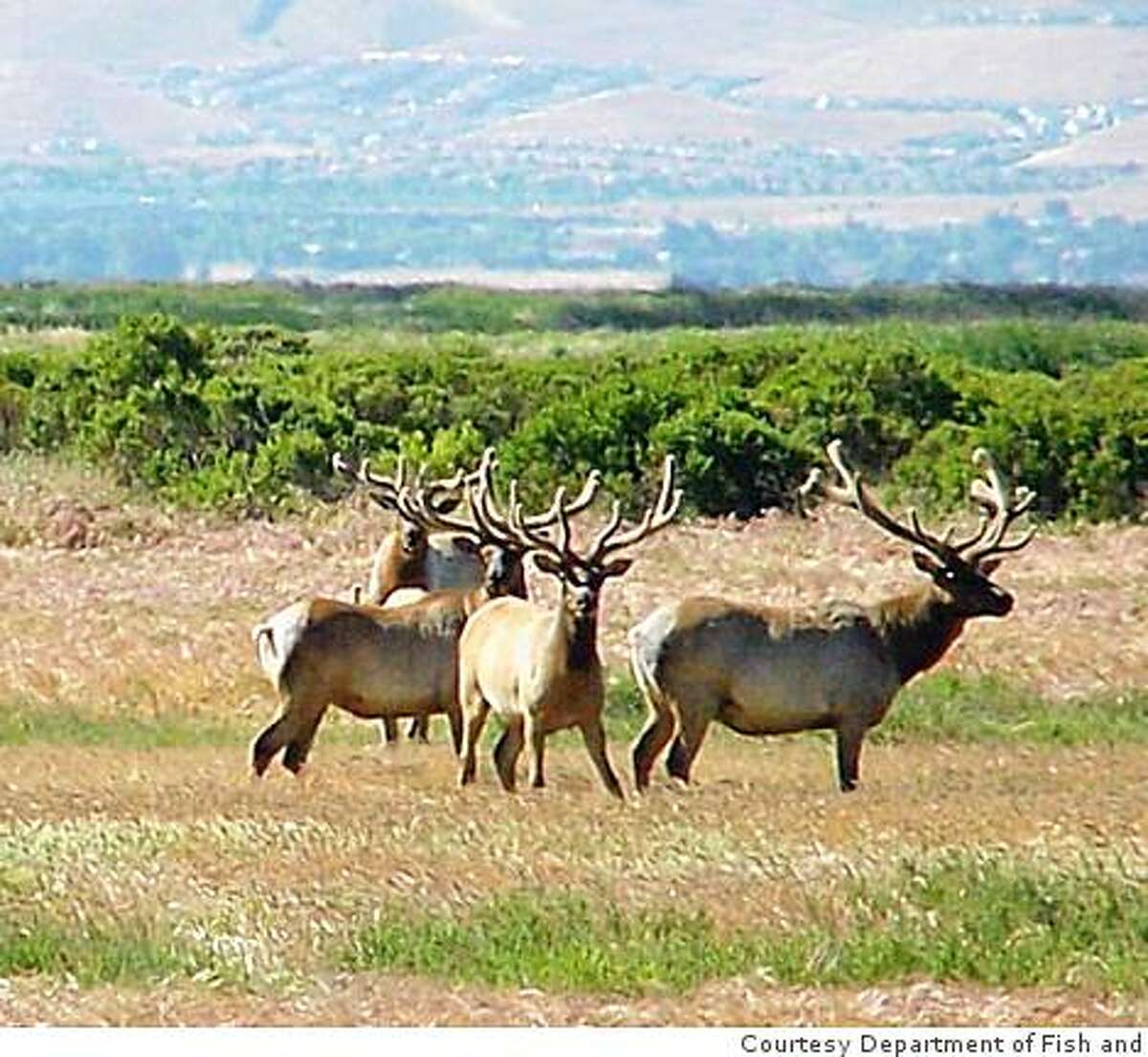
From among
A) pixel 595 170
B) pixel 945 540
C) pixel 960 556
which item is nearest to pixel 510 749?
pixel 960 556

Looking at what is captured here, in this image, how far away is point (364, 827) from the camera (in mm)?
14453

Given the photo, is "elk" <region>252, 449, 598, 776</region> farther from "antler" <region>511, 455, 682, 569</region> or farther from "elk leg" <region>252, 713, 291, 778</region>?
"antler" <region>511, 455, 682, 569</region>

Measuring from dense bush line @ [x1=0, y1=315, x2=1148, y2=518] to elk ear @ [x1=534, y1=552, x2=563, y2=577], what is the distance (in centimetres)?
1757

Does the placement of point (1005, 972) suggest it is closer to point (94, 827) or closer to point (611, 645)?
point (94, 827)

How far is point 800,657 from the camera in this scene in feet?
55.0

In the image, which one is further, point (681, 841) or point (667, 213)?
point (667, 213)

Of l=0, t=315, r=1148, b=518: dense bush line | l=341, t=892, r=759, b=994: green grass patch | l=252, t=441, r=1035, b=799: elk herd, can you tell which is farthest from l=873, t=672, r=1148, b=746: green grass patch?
l=0, t=315, r=1148, b=518: dense bush line

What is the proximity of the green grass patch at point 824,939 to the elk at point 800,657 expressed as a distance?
382 centimetres

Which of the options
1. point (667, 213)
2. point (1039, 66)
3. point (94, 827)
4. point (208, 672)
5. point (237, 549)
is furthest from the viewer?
→ point (1039, 66)

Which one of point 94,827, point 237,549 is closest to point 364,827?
point 94,827

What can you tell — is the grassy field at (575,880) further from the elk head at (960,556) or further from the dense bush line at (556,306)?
the dense bush line at (556,306)

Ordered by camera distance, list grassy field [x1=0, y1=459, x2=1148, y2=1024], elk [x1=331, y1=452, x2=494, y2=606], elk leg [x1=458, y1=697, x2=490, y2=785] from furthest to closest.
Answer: elk [x1=331, y1=452, x2=494, y2=606], elk leg [x1=458, y1=697, x2=490, y2=785], grassy field [x1=0, y1=459, x2=1148, y2=1024]

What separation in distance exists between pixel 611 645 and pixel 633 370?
2079cm

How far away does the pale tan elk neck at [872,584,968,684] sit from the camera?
17.2m
